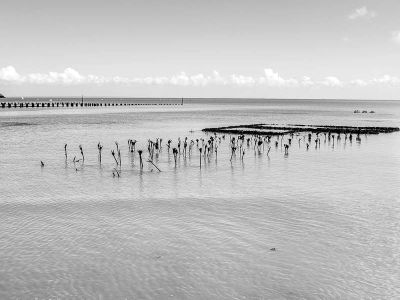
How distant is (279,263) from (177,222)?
5.58 meters

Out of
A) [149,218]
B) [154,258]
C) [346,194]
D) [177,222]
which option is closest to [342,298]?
[154,258]

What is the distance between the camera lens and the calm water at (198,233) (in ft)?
41.4

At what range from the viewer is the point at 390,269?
1372 cm

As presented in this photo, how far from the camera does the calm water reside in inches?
497

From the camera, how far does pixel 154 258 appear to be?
14.4 metres

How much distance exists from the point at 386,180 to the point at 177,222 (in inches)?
642

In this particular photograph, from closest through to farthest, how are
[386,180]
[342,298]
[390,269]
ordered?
[342,298], [390,269], [386,180]

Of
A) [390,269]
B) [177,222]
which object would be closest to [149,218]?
[177,222]

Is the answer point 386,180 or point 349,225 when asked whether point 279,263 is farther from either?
point 386,180

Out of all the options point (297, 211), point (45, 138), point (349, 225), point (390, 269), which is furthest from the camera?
Result: point (45, 138)

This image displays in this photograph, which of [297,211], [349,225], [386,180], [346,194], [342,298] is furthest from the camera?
[386,180]

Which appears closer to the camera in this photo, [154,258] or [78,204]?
[154,258]

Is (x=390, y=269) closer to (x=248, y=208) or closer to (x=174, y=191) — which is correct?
(x=248, y=208)

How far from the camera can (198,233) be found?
16.9 metres
